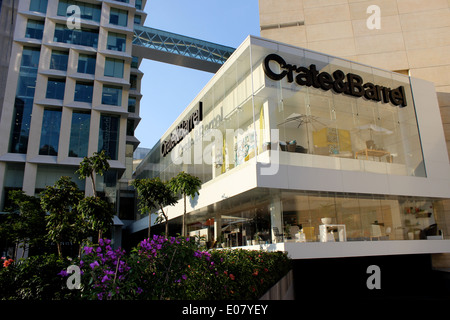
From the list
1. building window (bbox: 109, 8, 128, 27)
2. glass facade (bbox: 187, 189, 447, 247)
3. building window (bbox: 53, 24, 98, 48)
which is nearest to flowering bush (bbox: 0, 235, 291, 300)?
glass facade (bbox: 187, 189, 447, 247)

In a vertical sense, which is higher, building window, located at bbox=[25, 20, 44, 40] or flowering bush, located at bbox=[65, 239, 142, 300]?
building window, located at bbox=[25, 20, 44, 40]

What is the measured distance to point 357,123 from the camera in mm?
15422

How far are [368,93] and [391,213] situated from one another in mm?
5583

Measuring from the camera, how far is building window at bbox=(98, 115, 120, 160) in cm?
3114

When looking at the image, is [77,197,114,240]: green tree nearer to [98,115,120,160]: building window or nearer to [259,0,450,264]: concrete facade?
[98,115,120,160]: building window

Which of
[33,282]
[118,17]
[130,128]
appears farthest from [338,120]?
[130,128]

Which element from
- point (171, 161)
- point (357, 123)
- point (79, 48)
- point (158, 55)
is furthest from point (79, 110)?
point (357, 123)

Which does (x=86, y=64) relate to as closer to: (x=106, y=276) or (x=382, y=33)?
(x=382, y=33)

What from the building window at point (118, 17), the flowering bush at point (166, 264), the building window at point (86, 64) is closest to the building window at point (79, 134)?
the building window at point (86, 64)

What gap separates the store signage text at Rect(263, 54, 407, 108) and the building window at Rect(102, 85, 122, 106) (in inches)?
856

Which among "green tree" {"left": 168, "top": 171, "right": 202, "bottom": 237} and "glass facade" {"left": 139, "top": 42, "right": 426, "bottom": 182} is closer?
"glass facade" {"left": 139, "top": 42, "right": 426, "bottom": 182}

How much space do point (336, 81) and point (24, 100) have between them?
87.0ft

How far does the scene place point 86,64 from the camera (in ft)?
105

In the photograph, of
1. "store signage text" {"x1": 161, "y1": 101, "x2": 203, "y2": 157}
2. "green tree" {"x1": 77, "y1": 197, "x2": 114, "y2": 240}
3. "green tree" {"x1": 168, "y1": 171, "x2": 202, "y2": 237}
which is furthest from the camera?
"store signage text" {"x1": 161, "y1": 101, "x2": 203, "y2": 157}
